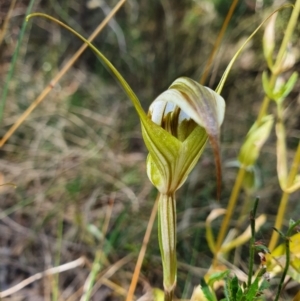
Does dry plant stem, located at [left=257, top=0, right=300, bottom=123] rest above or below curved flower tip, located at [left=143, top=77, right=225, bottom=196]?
above

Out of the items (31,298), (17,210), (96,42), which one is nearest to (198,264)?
(31,298)

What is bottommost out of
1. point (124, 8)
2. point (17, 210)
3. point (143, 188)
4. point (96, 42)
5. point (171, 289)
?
point (17, 210)

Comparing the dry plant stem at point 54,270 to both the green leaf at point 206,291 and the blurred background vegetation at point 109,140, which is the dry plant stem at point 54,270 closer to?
the blurred background vegetation at point 109,140

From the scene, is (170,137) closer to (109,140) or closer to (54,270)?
(54,270)

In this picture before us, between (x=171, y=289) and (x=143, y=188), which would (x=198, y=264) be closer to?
(x=143, y=188)

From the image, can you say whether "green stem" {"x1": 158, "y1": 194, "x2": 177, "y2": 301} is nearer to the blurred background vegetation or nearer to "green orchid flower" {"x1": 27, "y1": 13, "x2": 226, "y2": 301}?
"green orchid flower" {"x1": 27, "y1": 13, "x2": 226, "y2": 301}

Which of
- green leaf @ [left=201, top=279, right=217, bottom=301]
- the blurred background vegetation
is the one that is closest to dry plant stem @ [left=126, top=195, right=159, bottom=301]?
the blurred background vegetation
